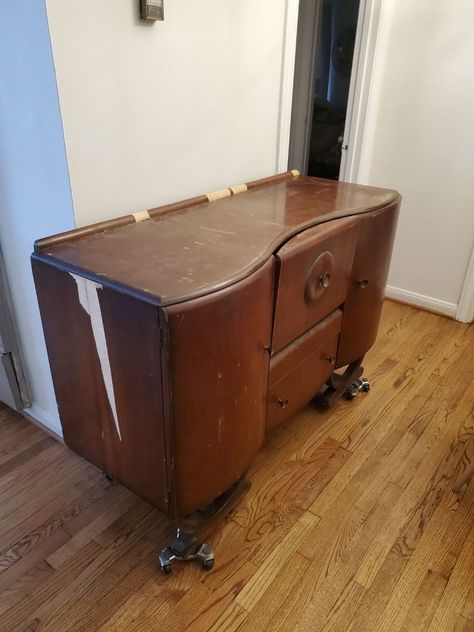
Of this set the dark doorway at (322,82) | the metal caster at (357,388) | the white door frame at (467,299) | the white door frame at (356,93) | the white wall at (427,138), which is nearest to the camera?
the white door frame at (356,93)

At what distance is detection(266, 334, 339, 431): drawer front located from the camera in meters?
1.36

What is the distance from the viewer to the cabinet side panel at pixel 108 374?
37.3 inches

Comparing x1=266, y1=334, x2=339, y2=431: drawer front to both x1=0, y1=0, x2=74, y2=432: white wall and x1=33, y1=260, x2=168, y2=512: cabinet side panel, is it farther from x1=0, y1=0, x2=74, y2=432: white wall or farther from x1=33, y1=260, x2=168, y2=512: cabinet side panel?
x1=0, y1=0, x2=74, y2=432: white wall

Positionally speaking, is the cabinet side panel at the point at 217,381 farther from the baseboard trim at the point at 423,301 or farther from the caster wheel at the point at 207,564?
the baseboard trim at the point at 423,301

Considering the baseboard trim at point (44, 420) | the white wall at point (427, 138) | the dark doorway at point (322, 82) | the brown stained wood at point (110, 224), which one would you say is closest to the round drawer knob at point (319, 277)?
the brown stained wood at point (110, 224)

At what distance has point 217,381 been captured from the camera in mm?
1021

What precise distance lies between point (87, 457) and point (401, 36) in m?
2.41

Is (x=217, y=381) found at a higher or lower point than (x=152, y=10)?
lower

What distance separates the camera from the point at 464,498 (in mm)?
1510

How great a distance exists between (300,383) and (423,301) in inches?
62.0

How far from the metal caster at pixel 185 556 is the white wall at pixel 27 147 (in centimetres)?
79

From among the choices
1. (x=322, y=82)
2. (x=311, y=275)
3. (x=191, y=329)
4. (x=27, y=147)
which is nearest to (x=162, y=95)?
(x=27, y=147)

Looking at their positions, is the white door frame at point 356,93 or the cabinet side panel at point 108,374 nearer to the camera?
the cabinet side panel at point 108,374

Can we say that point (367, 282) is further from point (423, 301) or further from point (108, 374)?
point (423, 301)
